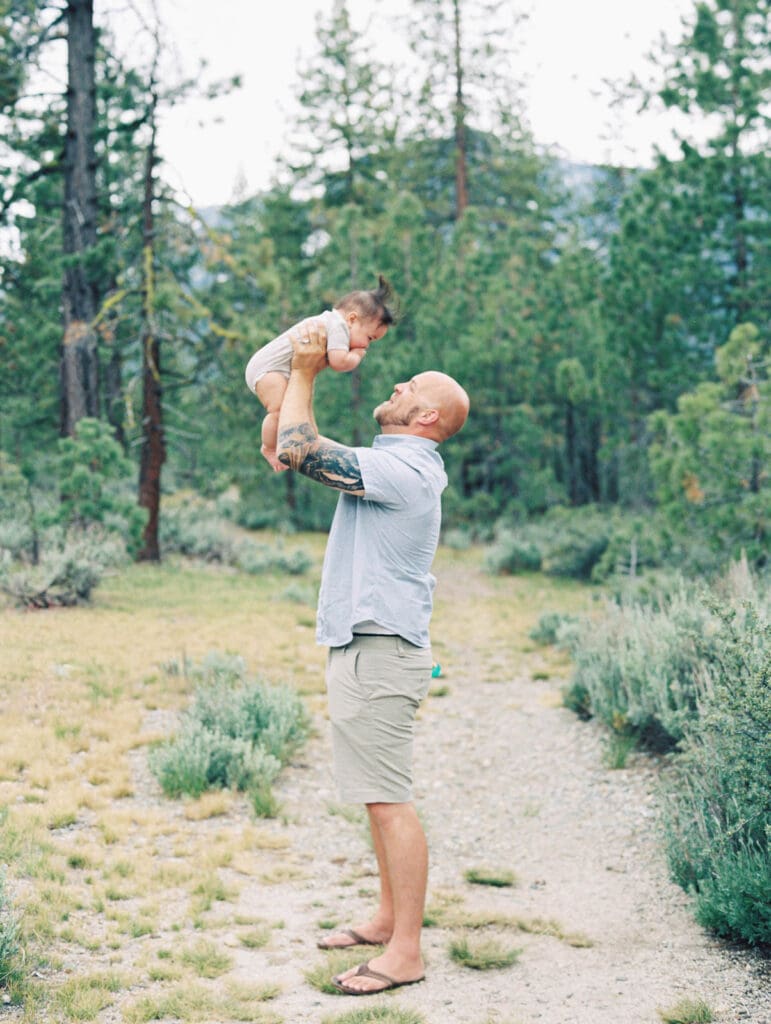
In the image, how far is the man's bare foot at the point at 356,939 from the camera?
3.66 m

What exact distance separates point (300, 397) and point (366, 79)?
25698mm

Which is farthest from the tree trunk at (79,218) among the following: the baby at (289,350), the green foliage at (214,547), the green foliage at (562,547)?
the baby at (289,350)

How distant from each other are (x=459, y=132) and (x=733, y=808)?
25.8 meters

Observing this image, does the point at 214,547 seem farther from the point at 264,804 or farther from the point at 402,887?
the point at 402,887

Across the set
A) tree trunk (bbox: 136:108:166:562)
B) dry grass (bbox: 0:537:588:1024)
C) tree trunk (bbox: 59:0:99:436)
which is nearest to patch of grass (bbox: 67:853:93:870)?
dry grass (bbox: 0:537:588:1024)

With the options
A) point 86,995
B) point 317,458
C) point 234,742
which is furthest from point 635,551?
point 86,995

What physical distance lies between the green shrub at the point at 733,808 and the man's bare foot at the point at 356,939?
1.20 m

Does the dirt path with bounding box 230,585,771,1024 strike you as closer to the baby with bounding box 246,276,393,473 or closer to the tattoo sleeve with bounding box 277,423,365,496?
the tattoo sleeve with bounding box 277,423,365,496

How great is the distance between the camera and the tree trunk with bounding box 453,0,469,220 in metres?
26.3

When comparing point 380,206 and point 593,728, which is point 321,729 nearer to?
point 593,728

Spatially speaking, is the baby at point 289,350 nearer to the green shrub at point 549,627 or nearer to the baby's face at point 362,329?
the baby's face at point 362,329

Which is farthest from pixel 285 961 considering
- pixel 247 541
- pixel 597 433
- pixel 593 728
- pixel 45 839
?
pixel 597 433

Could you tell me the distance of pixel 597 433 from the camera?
60.9 ft

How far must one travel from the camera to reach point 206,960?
3.51m
